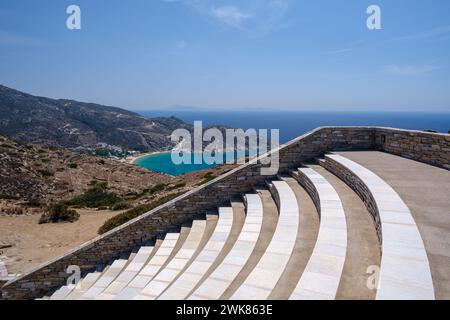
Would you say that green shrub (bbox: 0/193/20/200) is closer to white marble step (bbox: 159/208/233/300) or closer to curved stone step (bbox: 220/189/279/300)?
white marble step (bbox: 159/208/233/300)

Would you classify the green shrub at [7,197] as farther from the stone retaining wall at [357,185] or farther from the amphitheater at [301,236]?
the stone retaining wall at [357,185]

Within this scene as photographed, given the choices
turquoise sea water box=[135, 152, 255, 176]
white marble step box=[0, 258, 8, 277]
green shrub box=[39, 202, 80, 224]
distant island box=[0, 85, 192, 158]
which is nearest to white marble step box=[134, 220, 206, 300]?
white marble step box=[0, 258, 8, 277]

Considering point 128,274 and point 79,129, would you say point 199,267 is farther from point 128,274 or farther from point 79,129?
point 79,129

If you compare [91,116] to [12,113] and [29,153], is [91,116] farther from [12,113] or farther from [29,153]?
[29,153]

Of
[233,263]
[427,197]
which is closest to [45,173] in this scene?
[233,263]

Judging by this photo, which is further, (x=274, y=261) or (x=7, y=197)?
(x=7, y=197)
